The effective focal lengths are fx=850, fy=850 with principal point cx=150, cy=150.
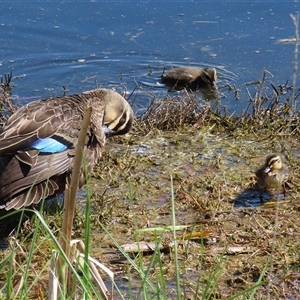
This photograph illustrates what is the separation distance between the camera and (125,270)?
403cm

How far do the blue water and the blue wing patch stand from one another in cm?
254

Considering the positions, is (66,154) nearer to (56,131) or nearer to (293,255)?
(56,131)

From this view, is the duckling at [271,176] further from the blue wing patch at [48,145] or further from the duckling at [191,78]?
the duckling at [191,78]

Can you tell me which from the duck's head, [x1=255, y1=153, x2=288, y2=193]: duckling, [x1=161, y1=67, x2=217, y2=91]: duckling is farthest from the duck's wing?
[x1=161, y1=67, x2=217, y2=91]: duckling

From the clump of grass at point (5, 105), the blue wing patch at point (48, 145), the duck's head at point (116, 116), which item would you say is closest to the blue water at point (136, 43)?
the clump of grass at point (5, 105)

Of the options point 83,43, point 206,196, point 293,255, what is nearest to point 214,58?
point 83,43

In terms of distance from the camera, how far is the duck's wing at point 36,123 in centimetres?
448

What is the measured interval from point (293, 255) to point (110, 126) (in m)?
1.73

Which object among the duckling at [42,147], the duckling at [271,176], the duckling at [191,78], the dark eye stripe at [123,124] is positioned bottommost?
the duckling at [191,78]

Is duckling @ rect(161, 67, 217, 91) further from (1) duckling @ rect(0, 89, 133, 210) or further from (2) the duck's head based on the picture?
(1) duckling @ rect(0, 89, 133, 210)

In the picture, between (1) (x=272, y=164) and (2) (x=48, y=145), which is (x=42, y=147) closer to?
(2) (x=48, y=145)

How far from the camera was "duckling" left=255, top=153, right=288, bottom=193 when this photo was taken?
4.82 metres

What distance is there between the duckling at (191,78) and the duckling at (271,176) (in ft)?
7.82

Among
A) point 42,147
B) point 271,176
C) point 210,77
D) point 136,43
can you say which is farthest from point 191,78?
point 42,147
